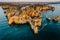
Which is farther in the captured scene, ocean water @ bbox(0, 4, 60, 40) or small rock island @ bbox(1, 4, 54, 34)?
small rock island @ bbox(1, 4, 54, 34)

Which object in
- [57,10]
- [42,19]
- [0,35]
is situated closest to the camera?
[0,35]

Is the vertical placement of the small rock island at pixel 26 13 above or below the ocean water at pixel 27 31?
above

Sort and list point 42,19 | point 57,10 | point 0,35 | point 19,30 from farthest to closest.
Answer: point 57,10, point 42,19, point 19,30, point 0,35

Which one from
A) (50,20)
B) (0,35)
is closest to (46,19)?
(50,20)

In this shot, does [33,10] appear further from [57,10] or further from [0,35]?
[0,35]

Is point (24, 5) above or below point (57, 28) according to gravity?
above

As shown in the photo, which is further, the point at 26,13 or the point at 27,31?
the point at 26,13

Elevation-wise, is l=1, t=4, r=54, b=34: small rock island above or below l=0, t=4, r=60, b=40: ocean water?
above

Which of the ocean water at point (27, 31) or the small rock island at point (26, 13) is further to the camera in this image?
the small rock island at point (26, 13)
